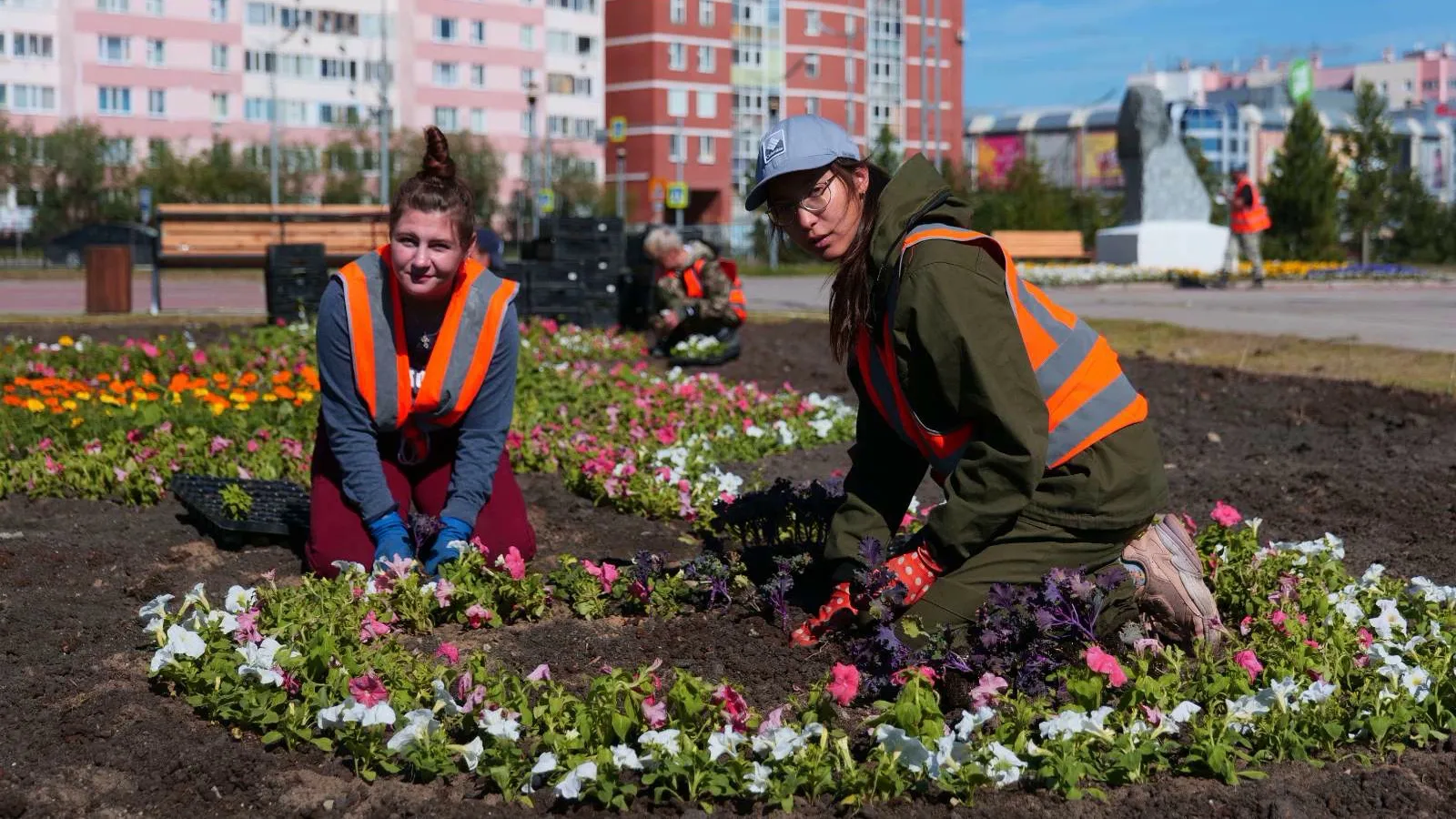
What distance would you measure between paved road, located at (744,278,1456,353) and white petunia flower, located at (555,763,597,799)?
35.9 ft

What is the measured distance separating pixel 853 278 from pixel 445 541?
1719mm

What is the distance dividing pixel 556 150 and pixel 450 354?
74.1 meters

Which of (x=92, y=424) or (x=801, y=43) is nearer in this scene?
(x=92, y=424)

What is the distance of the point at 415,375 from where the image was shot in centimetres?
501

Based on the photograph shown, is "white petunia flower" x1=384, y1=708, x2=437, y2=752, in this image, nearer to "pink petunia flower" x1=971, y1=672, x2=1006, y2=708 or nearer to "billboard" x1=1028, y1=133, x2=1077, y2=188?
"pink petunia flower" x1=971, y1=672, x2=1006, y2=708

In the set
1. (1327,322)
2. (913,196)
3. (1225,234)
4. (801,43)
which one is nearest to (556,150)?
(801,43)

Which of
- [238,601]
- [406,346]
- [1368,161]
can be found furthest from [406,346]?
[1368,161]

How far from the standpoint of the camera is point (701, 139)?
82125 mm

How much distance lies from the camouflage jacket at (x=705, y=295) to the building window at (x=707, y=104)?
70.4m

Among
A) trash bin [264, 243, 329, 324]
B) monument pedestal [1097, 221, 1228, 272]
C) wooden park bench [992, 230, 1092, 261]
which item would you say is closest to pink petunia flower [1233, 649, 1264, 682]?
trash bin [264, 243, 329, 324]

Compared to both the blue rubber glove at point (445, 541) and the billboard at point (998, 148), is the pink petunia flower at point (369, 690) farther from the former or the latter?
the billboard at point (998, 148)

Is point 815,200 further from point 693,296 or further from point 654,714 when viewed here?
point 693,296

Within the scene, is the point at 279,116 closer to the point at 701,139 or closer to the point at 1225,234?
the point at 701,139

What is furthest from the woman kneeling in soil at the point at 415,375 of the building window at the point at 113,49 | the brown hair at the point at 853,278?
the building window at the point at 113,49
